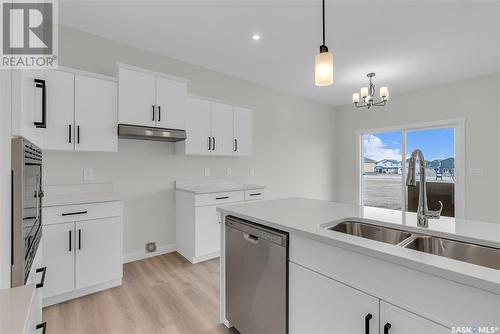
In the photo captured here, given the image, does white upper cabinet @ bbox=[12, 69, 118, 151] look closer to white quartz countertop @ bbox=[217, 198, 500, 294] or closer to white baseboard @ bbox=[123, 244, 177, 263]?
white baseboard @ bbox=[123, 244, 177, 263]

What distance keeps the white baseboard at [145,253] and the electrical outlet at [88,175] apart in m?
1.03

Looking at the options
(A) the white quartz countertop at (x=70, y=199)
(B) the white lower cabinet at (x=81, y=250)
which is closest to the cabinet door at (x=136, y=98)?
(A) the white quartz countertop at (x=70, y=199)

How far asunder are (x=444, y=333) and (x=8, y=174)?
5.29 ft

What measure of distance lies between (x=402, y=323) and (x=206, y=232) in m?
2.42

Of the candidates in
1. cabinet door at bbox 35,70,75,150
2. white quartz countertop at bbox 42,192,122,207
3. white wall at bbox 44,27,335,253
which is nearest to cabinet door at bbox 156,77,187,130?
white wall at bbox 44,27,335,253

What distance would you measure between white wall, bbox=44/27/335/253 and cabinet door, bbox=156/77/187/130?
455 millimetres

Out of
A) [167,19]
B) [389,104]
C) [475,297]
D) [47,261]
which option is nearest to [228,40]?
[167,19]

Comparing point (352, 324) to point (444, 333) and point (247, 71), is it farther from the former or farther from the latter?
point (247, 71)

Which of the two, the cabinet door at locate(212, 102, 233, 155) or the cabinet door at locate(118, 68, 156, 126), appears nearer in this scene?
the cabinet door at locate(118, 68, 156, 126)

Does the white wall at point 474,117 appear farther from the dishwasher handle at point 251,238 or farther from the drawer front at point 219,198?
the dishwasher handle at point 251,238

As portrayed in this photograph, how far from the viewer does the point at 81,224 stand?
85.0 inches

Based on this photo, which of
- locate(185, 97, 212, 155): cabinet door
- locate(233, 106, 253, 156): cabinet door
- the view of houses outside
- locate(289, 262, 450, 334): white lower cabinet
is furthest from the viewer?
the view of houses outside

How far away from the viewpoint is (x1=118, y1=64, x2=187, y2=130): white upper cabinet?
2.62 metres

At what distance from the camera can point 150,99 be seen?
9.16 ft
